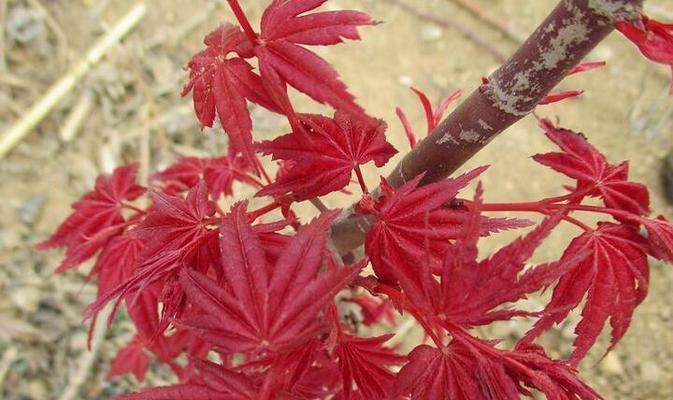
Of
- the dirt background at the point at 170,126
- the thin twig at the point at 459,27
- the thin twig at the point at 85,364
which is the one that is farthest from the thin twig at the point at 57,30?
the thin twig at the point at 459,27

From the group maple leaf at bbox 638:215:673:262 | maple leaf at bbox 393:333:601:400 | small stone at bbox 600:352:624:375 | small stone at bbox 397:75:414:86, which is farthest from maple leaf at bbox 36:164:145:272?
small stone at bbox 397:75:414:86

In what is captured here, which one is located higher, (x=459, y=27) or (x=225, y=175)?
(x=459, y=27)

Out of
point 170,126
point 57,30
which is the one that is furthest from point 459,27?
A: point 57,30

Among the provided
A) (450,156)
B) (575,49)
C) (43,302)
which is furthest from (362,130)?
(43,302)

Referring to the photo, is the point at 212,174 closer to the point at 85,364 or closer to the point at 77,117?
the point at 85,364

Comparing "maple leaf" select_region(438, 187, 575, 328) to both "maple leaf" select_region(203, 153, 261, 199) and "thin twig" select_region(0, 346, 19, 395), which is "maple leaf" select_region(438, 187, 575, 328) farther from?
"thin twig" select_region(0, 346, 19, 395)

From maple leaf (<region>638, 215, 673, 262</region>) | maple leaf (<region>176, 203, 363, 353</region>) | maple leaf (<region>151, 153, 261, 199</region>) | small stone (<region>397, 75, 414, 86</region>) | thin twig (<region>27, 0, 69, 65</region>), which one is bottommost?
maple leaf (<region>638, 215, 673, 262</region>)

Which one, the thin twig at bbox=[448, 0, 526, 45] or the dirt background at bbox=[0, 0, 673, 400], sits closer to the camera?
the dirt background at bbox=[0, 0, 673, 400]
